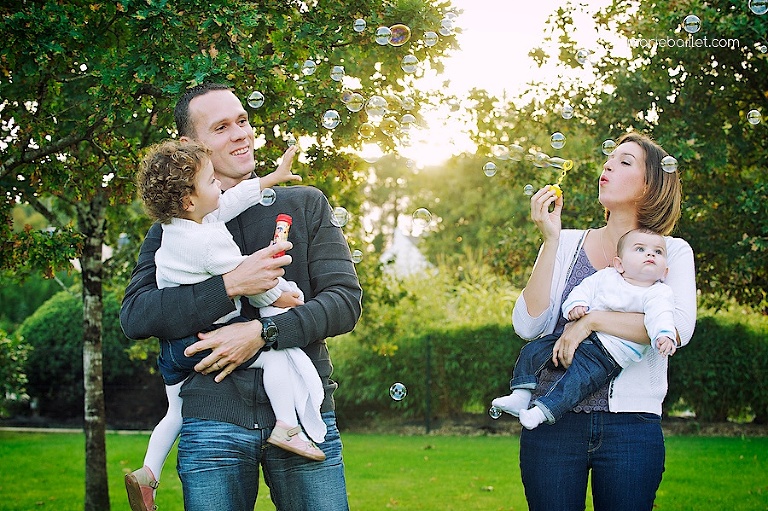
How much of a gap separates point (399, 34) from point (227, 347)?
2694 millimetres

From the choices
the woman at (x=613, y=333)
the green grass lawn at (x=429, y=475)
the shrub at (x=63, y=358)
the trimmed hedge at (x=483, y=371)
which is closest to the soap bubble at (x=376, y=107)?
the woman at (x=613, y=333)

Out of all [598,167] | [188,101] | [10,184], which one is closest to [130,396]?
[598,167]

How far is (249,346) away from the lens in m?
2.37

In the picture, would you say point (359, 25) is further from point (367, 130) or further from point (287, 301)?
point (287, 301)

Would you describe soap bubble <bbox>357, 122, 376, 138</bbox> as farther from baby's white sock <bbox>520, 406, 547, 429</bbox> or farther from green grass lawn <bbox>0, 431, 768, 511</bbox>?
green grass lawn <bbox>0, 431, 768, 511</bbox>

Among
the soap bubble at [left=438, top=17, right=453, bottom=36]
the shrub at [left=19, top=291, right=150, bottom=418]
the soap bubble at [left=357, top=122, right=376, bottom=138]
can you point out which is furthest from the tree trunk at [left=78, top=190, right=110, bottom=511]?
the shrub at [left=19, top=291, right=150, bottom=418]

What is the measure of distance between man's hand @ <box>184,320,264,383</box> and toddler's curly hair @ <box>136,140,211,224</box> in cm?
36

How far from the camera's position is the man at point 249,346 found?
2.36m

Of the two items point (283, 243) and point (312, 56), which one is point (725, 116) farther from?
point (283, 243)

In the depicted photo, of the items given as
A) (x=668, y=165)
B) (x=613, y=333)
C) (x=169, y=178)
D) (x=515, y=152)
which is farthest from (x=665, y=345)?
(x=515, y=152)

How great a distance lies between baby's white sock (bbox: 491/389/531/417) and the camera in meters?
2.74

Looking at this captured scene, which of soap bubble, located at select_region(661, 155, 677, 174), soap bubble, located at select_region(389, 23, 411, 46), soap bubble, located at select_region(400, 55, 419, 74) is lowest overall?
soap bubble, located at select_region(661, 155, 677, 174)

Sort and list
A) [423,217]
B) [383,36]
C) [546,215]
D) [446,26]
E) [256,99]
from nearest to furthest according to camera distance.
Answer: [546,215]
[256,99]
[423,217]
[383,36]
[446,26]

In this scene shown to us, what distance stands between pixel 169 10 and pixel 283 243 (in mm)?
2087
